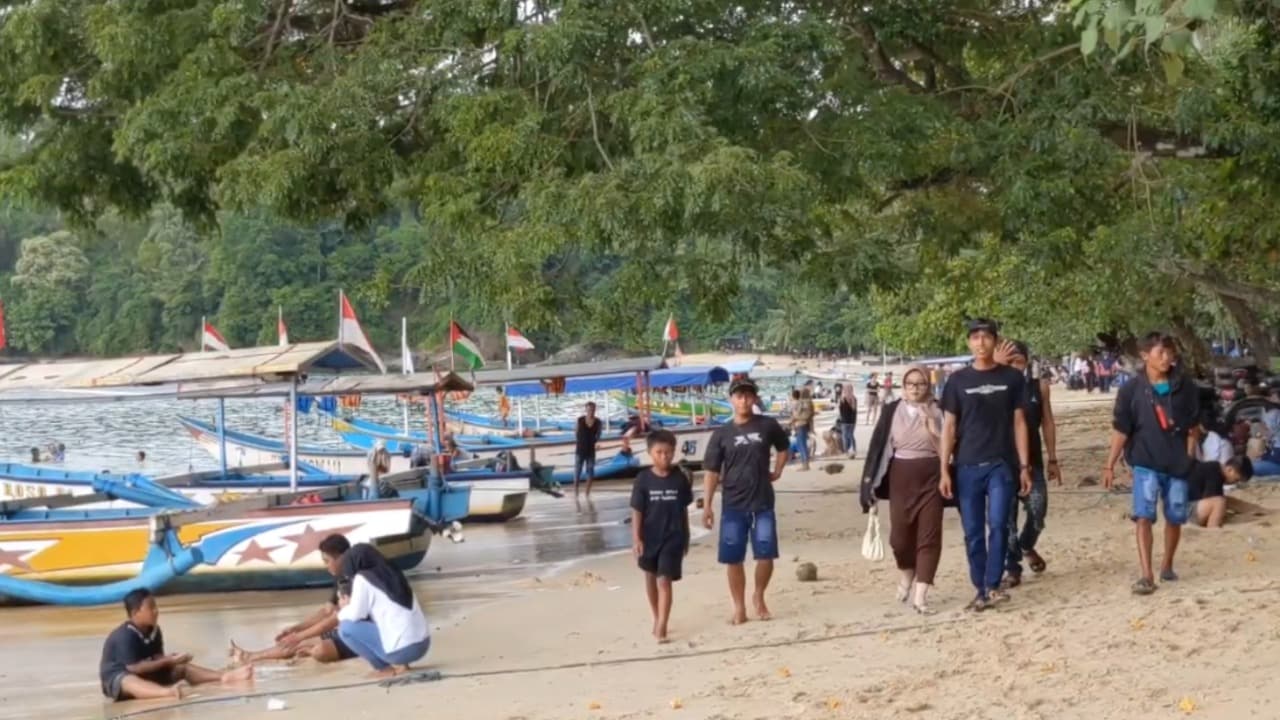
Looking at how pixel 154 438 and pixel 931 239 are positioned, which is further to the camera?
pixel 154 438

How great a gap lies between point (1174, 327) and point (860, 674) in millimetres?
26384

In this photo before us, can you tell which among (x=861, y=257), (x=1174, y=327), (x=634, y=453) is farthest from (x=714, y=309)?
(x=1174, y=327)

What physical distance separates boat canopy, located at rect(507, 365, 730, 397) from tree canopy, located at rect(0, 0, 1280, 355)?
15.1 m

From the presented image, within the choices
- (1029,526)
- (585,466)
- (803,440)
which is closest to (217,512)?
(1029,526)

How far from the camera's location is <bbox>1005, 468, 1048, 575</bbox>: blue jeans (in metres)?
A: 10.3

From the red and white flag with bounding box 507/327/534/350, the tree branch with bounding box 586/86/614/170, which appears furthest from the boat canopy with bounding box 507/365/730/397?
the tree branch with bounding box 586/86/614/170

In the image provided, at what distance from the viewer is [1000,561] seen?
31.5 feet

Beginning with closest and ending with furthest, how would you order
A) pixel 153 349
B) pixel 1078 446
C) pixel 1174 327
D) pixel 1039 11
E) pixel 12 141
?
pixel 1039 11 → pixel 12 141 → pixel 1078 446 → pixel 1174 327 → pixel 153 349

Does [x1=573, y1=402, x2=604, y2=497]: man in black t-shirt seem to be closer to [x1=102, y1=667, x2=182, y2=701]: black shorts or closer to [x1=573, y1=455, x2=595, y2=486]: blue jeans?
[x1=573, y1=455, x2=595, y2=486]: blue jeans

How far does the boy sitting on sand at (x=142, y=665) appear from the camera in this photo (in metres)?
10.2

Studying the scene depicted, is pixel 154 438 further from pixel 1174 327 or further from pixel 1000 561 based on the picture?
pixel 1000 561

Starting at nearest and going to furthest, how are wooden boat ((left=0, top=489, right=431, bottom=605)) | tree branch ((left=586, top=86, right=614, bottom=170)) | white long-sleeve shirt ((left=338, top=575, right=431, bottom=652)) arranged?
white long-sleeve shirt ((left=338, top=575, right=431, bottom=652)) → tree branch ((left=586, top=86, right=614, bottom=170)) → wooden boat ((left=0, top=489, right=431, bottom=605))

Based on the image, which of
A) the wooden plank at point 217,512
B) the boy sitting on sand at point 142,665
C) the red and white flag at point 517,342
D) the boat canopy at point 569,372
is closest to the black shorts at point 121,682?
the boy sitting on sand at point 142,665

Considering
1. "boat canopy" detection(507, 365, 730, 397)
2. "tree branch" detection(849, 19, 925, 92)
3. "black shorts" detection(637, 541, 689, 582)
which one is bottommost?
"black shorts" detection(637, 541, 689, 582)
